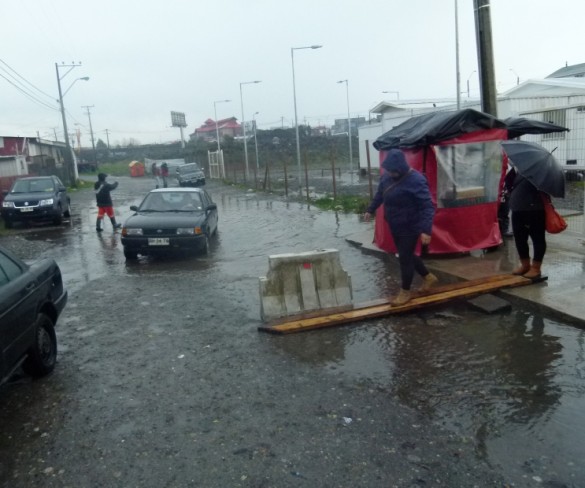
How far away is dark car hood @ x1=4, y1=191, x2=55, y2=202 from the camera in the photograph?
669 inches

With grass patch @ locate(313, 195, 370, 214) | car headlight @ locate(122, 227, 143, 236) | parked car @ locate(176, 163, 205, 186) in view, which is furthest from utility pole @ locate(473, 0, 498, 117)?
parked car @ locate(176, 163, 205, 186)

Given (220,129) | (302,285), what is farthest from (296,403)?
(220,129)

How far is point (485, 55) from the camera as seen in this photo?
8.73 m

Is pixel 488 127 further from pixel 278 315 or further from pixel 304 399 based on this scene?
pixel 304 399

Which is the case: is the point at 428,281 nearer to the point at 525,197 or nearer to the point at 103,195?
the point at 525,197

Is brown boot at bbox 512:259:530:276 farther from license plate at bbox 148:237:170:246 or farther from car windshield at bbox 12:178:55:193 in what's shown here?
car windshield at bbox 12:178:55:193

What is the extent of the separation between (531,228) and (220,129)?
102229 millimetres

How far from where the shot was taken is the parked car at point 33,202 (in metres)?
16.8

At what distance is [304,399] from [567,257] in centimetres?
550

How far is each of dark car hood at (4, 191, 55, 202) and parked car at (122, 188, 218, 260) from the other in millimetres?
7148

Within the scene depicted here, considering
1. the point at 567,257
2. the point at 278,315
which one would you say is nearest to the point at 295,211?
the point at 567,257

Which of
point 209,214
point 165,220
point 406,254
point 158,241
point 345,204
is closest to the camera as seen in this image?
point 406,254

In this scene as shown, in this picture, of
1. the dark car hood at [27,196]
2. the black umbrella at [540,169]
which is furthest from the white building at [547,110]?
the dark car hood at [27,196]

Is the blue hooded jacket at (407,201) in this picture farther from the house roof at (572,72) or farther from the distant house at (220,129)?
the distant house at (220,129)
